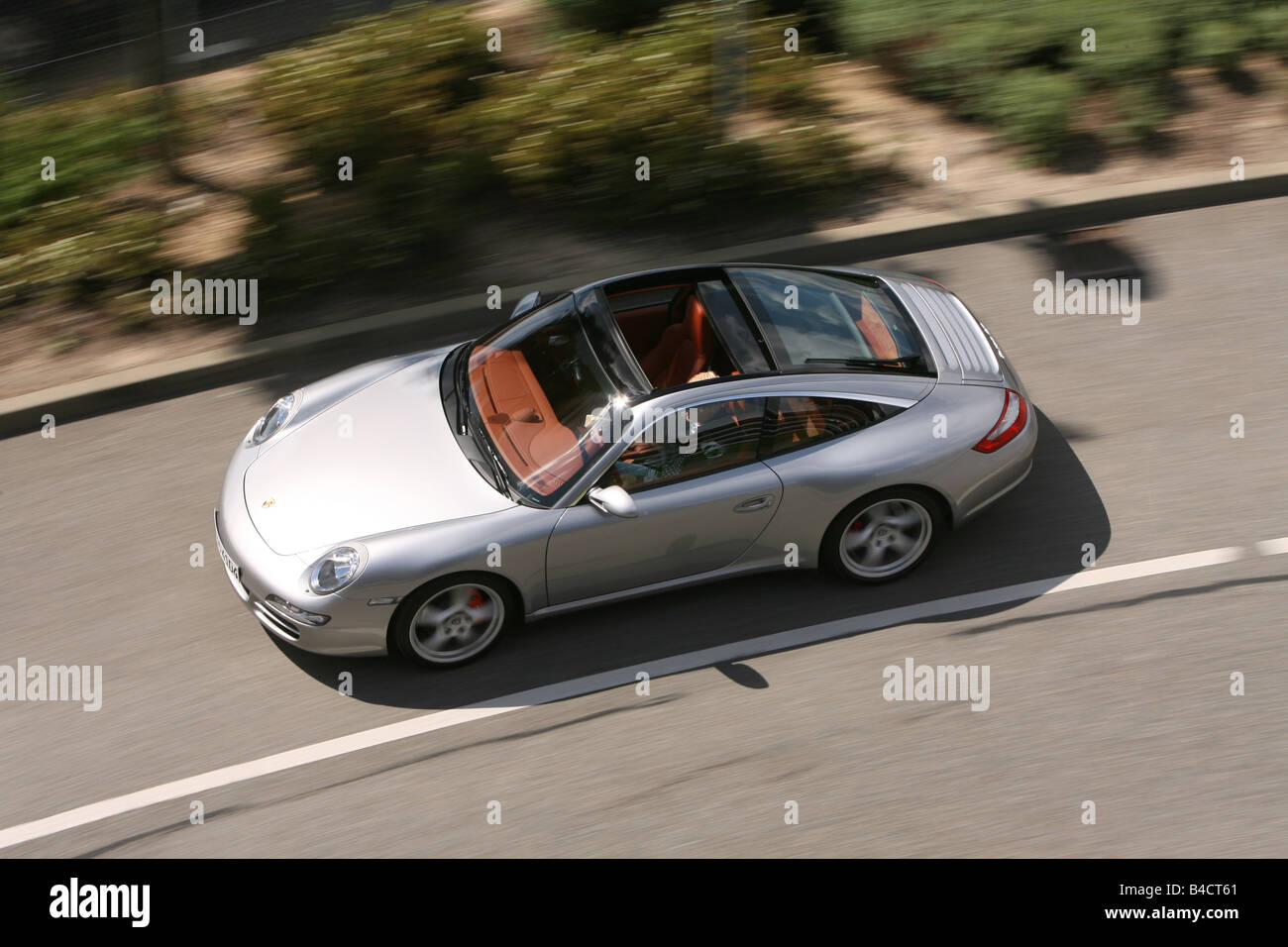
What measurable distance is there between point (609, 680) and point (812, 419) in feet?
5.69

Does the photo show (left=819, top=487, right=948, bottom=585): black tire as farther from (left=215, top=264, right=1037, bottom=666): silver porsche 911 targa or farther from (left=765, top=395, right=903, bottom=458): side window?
(left=765, top=395, right=903, bottom=458): side window

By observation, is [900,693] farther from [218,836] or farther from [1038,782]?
[218,836]

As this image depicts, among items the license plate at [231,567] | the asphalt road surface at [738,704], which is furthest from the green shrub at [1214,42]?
the license plate at [231,567]

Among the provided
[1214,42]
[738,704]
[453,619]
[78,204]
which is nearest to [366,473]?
[453,619]

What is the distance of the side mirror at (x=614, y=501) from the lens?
588 centimetres

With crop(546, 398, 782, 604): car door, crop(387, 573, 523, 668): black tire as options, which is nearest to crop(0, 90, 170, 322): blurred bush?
crop(387, 573, 523, 668): black tire

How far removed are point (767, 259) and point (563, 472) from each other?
3835mm

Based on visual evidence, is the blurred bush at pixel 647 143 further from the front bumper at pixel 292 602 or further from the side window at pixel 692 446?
the front bumper at pixel 292 602

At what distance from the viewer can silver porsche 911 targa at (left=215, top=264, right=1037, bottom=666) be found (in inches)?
238

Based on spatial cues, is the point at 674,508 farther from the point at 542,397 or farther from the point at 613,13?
the point at 613,13

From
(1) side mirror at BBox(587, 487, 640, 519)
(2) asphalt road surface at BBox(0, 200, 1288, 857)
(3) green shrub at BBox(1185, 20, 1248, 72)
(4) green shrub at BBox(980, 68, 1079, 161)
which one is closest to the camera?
(2) asphalt road surface at BBox(0, 200, 1288, 857)

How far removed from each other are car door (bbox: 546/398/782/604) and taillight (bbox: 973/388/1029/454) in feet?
4.12

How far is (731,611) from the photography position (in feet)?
22.0

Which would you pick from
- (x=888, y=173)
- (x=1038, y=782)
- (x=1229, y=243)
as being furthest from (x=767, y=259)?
(x=1038, y=782)
